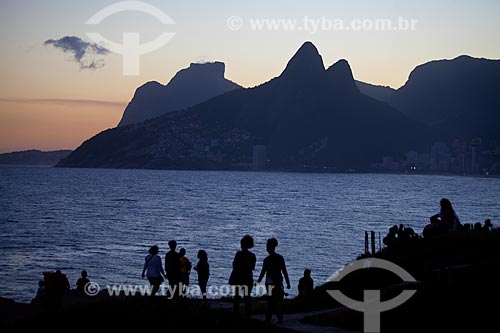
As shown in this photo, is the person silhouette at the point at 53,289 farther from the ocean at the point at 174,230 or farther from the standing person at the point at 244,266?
the ocean at the point at 174,230

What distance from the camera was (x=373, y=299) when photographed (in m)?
16.0

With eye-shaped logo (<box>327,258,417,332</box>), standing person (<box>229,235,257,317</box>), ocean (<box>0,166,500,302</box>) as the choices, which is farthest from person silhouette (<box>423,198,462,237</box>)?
ocean (<box>0,166,500,302</box>)

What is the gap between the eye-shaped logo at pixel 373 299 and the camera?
1504 cm

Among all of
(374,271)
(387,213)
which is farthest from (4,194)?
(374,271)

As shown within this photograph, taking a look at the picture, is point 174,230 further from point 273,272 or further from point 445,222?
point 273,272

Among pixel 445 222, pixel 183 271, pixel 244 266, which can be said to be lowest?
pixel 183 271

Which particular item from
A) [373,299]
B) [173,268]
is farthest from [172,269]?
[373,299]

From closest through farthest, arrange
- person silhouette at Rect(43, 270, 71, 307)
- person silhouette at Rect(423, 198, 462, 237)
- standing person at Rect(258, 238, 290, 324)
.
Result: standing person at Rect(258, 238, 290, 324)
person silhouette at Rect(43, 270, 71, 307)
person silhouette at Rect(423, 198, 462, 237)

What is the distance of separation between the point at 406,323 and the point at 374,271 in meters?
4.73

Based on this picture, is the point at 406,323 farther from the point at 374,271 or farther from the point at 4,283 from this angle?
the point at 4,283

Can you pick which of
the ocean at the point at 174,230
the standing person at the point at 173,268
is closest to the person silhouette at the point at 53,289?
the standing person at the point at 173,268

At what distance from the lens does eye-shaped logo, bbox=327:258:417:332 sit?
49.3 ft

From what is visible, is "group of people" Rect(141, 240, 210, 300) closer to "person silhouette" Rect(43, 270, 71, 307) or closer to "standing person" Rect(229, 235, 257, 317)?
"person silhouette" Rect(43, 270, 71, 307)

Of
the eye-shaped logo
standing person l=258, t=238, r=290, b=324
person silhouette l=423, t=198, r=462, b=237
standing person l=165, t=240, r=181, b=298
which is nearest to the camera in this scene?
the eye-shaped logo
